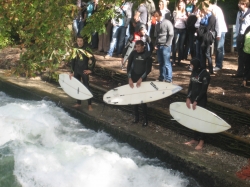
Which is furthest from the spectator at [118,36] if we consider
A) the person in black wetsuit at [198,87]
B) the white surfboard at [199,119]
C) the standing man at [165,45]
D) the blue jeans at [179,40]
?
the person in black wetsuit at [198,87]

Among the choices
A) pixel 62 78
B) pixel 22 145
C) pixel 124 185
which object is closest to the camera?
pixel 124 185

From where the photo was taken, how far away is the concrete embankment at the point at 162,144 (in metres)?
6.91

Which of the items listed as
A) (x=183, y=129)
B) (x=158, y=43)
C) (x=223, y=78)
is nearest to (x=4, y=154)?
(x=183, y=129)

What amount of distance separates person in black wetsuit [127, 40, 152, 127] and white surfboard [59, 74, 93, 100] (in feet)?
4.09

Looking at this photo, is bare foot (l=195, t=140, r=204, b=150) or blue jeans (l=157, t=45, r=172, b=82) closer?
bare foot (l=195, t=140, r=204, b=150)

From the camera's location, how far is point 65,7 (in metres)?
6.16

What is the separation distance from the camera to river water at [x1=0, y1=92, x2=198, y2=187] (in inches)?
283

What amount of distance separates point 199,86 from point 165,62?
7.49 ft

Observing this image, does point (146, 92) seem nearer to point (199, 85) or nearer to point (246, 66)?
point (199, 85)

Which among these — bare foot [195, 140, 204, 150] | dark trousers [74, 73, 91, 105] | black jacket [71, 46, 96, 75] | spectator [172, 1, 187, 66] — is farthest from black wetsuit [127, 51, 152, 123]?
spectator [172, 1, 187, 66]

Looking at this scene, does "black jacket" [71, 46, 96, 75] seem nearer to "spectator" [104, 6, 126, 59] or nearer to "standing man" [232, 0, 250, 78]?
"spectator" [104, 6, 126, 59]

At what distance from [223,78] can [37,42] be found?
5378 mm

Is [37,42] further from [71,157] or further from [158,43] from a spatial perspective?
[158,43]

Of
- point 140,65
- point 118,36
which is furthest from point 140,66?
point 118,36
